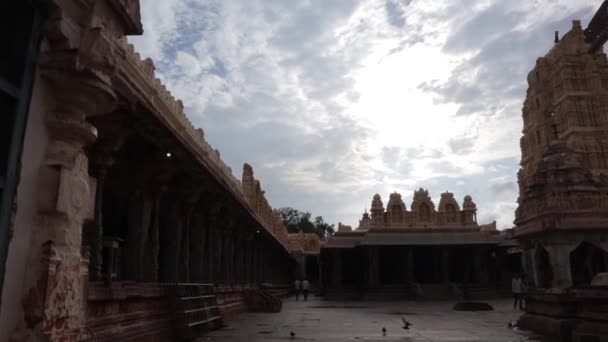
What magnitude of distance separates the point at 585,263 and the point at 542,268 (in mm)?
1822


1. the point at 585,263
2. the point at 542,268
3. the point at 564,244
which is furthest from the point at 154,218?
the point at 585,263

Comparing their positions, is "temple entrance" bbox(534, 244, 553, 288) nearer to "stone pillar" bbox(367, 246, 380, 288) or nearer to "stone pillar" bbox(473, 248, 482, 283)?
"stone pillar" bbox(367, 246, 380, 288)

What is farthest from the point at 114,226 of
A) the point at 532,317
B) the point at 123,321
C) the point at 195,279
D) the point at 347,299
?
the point at 347,299

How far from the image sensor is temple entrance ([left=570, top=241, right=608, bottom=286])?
44.0 ft

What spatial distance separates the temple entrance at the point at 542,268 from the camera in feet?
41.0

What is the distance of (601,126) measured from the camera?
45969 millimetres

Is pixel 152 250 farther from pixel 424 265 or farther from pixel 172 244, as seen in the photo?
pixel 424 265

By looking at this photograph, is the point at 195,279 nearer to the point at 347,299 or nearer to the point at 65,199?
the point at 65,199

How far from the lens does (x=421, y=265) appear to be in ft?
127

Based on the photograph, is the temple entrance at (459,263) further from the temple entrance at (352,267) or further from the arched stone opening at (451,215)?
the temple entrance at (352,267)

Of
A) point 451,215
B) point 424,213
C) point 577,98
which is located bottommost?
point 451,215

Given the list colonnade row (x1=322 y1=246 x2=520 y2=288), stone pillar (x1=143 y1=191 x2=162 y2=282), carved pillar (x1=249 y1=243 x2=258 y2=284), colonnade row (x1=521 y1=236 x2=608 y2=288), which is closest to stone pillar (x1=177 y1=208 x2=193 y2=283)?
stone pillar (x1=143 y1=191 x2=162 y2=282)

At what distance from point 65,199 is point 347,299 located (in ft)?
97.6

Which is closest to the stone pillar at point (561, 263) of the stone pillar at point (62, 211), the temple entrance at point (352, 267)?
the stone pillar at point (62, 211)
